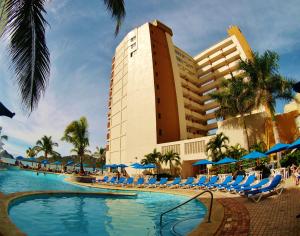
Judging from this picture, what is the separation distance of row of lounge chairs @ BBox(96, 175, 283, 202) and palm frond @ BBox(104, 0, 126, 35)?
770 centimetres

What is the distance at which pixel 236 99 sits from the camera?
26.7 meters

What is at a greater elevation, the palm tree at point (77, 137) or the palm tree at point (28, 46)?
the palm tree at point (77, 137)

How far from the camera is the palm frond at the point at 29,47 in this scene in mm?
5151

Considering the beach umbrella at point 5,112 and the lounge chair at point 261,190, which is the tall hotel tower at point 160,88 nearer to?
the lounge chair at point 261,190

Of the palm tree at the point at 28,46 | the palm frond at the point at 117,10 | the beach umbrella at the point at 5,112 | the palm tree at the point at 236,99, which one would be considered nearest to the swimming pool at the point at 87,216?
the beach umbrella at the point at 5,112

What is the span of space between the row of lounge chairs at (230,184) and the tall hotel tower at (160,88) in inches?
689

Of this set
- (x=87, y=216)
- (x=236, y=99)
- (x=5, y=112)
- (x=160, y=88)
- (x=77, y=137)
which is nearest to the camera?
(x=5, y=112)

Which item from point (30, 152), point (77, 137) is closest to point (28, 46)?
point (77, 137)

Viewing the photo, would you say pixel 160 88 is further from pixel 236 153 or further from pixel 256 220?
pixel 256 220

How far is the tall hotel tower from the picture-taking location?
42062 mm

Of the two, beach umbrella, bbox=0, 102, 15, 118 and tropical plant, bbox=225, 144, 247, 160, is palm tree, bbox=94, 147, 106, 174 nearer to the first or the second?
tropical plant, bbox=225, 144, 247, 160

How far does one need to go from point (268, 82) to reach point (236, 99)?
4.03 metres

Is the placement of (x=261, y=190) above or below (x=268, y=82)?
below

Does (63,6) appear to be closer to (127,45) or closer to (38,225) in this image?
(38,225)
